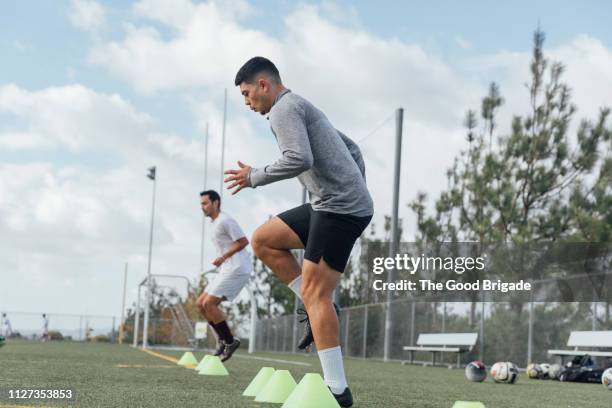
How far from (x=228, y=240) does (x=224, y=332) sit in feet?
3.56

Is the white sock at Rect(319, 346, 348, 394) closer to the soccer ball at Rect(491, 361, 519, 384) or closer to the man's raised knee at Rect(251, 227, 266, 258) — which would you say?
the man's raised knee at Rect(251, 227, 266, 258)

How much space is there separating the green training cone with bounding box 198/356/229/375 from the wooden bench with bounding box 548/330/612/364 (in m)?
6.85

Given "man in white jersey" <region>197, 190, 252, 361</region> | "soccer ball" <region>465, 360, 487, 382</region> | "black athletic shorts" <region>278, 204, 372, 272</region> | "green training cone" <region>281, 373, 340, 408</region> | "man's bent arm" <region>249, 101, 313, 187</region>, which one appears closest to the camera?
"green training cone" <region>281, 373, 340, 408</region>

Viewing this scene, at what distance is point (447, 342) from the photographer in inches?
679

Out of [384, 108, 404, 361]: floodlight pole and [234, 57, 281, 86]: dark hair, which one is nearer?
[234, 57, 281, 86]: dark hair

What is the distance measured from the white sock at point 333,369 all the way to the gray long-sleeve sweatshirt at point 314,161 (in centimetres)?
75

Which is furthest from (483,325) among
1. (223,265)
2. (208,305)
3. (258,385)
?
(258,385)

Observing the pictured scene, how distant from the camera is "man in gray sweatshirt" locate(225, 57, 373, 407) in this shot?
430 cm

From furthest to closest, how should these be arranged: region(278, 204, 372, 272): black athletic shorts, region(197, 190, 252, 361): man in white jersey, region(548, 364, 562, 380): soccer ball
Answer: region(548, 364, 562, 380): soccer ball, region(197, 190, 252, 361): man in white jersey, region(278, 204, 372, 272): black athletic shorts

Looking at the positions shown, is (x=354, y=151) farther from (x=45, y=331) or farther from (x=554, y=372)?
(x=45, y=331)

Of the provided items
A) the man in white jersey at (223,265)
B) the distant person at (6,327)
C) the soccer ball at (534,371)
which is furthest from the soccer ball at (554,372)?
the distant person at (6,327)

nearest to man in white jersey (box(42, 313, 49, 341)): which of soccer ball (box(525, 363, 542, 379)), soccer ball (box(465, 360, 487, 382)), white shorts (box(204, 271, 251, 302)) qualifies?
soccer ball (box(525, 363, 542, 379))

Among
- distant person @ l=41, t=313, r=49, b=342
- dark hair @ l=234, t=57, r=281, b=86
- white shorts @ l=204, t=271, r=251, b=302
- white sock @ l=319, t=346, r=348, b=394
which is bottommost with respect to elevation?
distant person @ l=41, t=313, r=49, b=342

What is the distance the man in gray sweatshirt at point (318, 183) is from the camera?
430 cm
